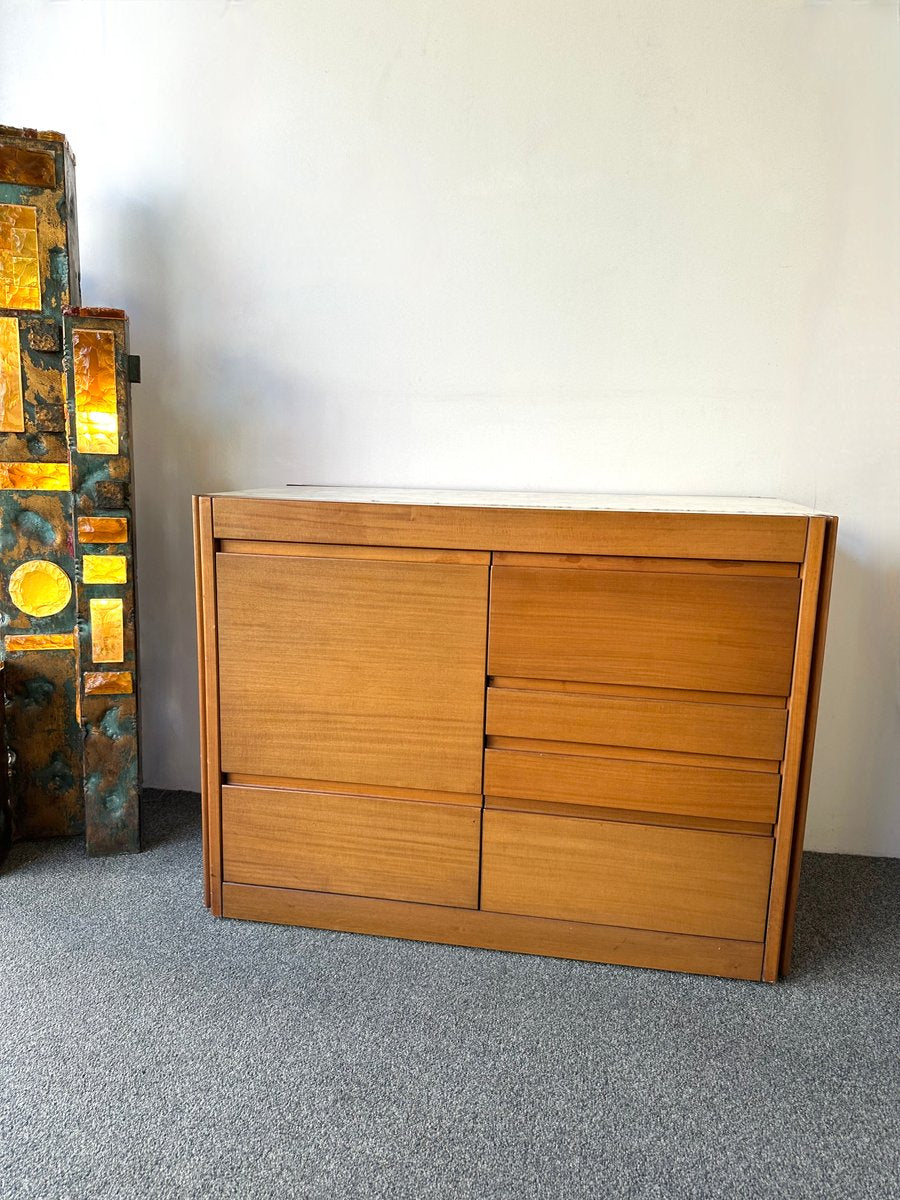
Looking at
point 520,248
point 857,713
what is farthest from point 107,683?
point 857,713

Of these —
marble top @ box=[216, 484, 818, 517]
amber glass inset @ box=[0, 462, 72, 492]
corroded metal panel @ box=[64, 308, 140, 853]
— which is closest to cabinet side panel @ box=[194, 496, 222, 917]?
marble top @ box=[216, 484, 818, 517]

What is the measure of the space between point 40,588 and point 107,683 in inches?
11.5

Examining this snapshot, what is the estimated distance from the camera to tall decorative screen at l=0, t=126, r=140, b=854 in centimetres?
170

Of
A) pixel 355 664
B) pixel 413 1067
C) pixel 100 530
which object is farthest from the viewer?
pixel 100 530

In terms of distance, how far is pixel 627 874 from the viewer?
1468mm

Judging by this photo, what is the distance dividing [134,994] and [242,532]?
86 centimetres

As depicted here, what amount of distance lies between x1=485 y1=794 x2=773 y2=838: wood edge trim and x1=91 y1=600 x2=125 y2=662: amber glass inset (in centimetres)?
94

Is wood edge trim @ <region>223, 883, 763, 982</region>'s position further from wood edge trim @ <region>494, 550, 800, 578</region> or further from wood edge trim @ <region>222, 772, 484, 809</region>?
wood edge trim @ <region>494, 550, 800, 578</region>

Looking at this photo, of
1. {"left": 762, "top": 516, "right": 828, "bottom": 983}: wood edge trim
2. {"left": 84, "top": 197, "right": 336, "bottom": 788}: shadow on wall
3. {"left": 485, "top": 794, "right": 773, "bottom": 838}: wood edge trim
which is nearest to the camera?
{"left": 762, "top": 516, "right": 828, "bottom": 983}: wood edge trim

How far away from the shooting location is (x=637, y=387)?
1859 mm

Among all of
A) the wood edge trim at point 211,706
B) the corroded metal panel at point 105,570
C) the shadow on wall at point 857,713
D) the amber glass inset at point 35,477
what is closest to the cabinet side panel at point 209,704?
the wood edge trim at point 211,706

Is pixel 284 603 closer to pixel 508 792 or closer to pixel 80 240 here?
pixel 508 792

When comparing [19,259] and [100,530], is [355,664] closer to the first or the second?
[100,530]

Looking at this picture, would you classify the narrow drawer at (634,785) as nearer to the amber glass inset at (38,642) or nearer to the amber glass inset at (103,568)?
the amber glass inset at (103,568)
